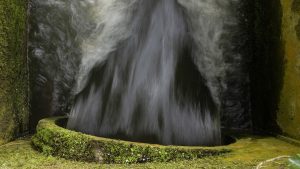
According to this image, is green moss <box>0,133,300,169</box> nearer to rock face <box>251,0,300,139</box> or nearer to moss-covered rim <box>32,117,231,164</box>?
moss-covered rim <box>32,117,231,164</box>

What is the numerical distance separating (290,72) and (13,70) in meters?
1.76

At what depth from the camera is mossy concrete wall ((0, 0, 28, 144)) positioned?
263cm

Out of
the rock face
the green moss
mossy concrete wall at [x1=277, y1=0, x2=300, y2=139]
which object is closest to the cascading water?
the rock face

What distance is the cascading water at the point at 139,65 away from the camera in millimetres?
2633

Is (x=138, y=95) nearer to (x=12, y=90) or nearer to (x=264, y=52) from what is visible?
(x=12, y=90)

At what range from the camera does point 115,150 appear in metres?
2.12

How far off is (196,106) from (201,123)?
11 centimetres

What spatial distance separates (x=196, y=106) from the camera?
2.70 metres

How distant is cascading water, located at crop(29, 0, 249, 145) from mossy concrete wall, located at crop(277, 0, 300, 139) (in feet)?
1.49

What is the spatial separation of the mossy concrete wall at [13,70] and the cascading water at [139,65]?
21 cm

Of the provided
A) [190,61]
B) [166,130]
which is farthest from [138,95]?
[190,61]

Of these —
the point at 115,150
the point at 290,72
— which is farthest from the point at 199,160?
the point at 290,72

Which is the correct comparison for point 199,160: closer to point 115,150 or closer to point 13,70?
point 115,150

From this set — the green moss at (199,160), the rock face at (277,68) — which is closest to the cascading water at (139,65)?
the rock face at (277,68)
